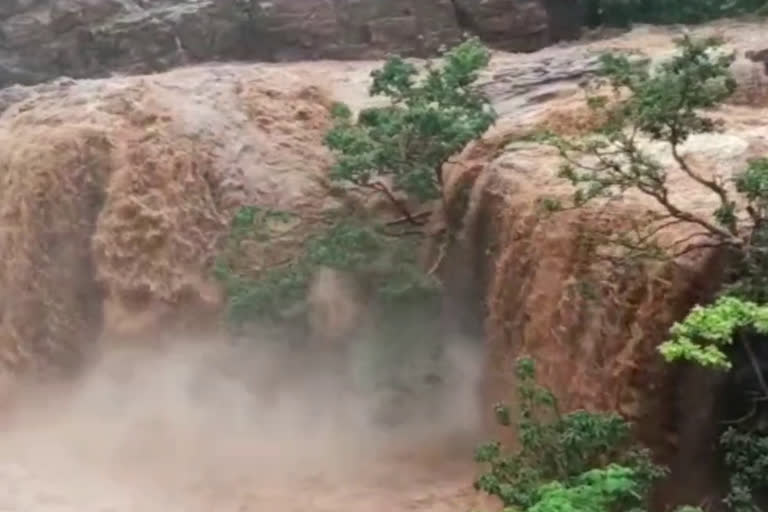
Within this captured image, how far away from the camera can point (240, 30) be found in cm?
1577

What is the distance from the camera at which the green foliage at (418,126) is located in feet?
33.6

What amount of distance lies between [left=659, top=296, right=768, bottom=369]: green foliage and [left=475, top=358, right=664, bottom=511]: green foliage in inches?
30.4

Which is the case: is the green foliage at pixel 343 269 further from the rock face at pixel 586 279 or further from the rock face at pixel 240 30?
the rock face at pixel 240 30

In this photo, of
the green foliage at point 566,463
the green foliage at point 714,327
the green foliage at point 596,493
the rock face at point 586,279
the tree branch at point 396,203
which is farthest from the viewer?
the tree branch at point 396,203

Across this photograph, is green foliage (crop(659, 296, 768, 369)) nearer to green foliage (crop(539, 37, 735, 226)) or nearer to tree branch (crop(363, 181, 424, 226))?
green foliage (crop(539, 37, 735, 226))

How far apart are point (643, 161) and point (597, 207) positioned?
0.96 m

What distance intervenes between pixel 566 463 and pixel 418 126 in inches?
163

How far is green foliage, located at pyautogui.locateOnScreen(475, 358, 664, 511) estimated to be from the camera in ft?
19.8

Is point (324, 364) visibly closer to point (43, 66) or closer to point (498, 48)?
point (498, 48)

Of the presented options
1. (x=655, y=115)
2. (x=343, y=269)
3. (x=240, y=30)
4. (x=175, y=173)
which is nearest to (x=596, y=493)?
(x=655, y=115)

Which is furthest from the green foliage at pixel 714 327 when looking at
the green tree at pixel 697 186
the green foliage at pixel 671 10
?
the green foliage at pixel 671 10

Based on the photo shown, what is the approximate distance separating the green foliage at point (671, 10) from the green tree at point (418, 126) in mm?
4380

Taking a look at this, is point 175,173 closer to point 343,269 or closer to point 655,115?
point 343,269

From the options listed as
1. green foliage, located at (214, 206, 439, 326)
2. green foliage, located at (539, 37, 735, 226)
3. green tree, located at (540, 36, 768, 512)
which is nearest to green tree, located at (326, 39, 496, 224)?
green foliage, located at (214, 206, 439, 326)
